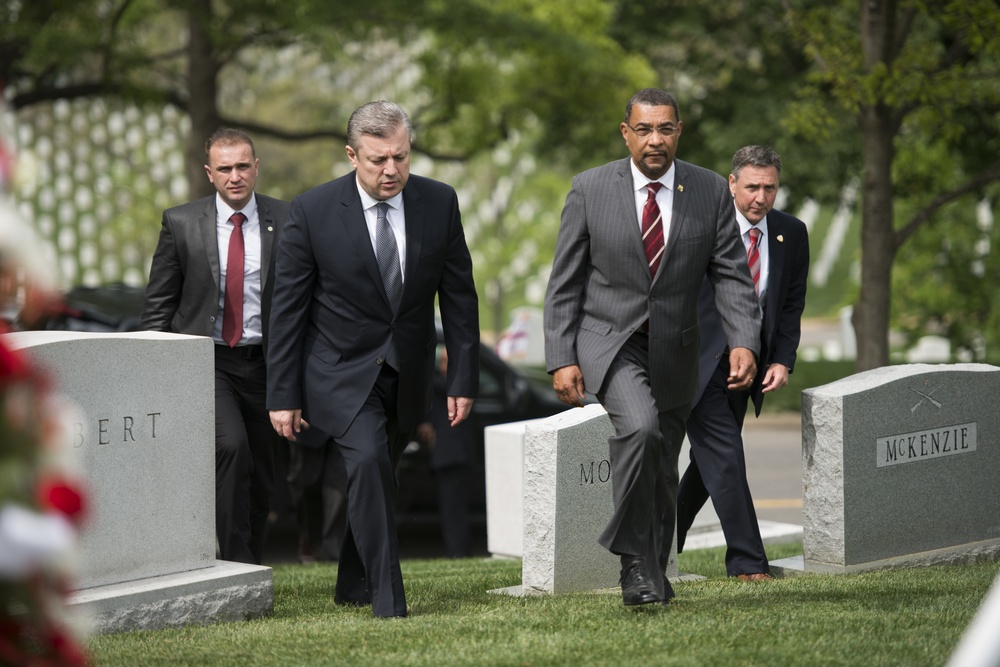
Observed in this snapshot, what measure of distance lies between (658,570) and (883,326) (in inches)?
288

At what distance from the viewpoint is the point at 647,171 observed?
564 cm

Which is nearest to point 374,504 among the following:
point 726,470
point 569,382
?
point 569,382

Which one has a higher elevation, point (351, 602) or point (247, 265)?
point (247, 265)

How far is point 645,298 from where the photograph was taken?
18.1 ft

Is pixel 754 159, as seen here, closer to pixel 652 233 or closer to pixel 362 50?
pixel 652 233

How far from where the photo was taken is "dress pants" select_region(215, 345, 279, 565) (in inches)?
268

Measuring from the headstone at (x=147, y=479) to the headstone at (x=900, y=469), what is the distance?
296cm

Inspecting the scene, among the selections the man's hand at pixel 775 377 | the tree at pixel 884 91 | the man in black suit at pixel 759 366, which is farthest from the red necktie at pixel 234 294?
the tree at pixel 884 91

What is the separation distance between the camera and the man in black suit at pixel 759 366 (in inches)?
266

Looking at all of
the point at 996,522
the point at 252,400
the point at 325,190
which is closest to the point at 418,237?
the point at 325,190

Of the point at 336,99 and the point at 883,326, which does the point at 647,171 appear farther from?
the point at 336,99

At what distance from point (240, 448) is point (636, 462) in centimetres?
240

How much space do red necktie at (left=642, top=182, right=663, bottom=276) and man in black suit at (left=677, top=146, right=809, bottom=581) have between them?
1353 mm

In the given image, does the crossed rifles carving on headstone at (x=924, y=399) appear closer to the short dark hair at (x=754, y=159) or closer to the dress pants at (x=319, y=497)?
the short dark hair at (x=754, y=159)
